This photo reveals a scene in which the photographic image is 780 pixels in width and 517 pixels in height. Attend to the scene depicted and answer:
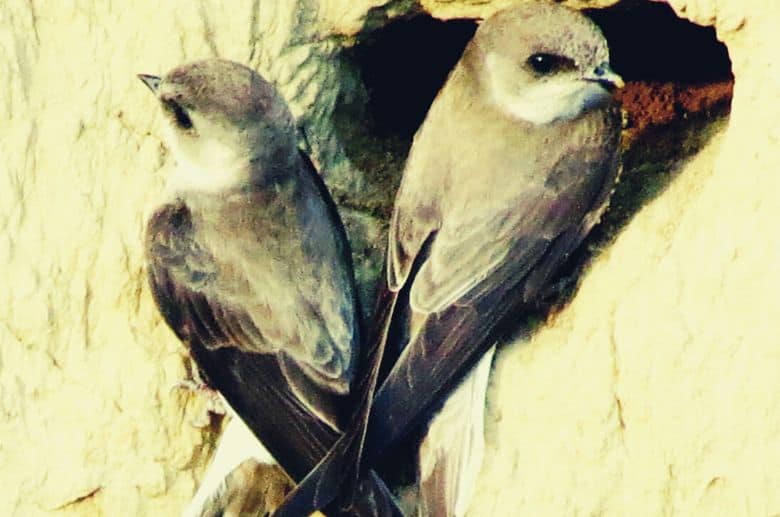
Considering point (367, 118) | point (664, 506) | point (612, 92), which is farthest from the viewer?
point (367, 118)

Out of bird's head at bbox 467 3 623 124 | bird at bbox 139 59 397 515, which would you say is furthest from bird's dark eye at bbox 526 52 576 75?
bird at bbox 139 59 397 515

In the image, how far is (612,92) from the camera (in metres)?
3.59

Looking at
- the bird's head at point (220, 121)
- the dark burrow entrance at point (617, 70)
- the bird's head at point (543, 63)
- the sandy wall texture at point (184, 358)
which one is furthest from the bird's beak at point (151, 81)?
the bird's head at point (543, 63)

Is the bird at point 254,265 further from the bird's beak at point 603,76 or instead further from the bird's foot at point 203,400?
the bird's beak at point 603,76

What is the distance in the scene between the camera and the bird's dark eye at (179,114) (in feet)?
10.9

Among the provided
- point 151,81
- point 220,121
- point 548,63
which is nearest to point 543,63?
point 548,63

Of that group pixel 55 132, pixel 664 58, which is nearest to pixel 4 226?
pixel 55 132

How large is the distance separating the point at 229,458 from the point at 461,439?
0.43m

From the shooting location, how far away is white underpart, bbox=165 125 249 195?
11.1ft

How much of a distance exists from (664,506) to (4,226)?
1248mm

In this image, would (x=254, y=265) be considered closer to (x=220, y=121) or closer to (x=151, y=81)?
(x=220, y=121)

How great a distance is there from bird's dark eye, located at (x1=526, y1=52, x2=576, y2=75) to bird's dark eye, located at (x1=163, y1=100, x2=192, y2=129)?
0.63m

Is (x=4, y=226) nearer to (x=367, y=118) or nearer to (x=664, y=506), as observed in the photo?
(x=367, y=118)

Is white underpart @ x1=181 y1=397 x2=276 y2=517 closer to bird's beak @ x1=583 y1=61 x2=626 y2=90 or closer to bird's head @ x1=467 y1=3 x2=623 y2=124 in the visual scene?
bird's head @ x1=467 y1=3 x2=623 y2=124
